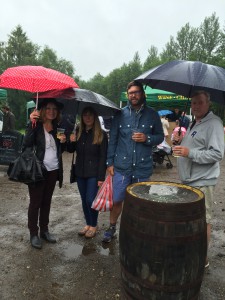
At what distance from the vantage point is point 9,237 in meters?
4.20

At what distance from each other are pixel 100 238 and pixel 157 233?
2.02m

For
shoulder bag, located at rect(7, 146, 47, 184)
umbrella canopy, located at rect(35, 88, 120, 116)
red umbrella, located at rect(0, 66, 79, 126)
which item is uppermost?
red umbrella, located at rect(0, 66, 79, 126)

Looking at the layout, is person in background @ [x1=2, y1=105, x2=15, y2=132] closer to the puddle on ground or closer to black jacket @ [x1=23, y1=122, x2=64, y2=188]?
black jacket @ [x1=23, y1=122, x2=64, y2=188]

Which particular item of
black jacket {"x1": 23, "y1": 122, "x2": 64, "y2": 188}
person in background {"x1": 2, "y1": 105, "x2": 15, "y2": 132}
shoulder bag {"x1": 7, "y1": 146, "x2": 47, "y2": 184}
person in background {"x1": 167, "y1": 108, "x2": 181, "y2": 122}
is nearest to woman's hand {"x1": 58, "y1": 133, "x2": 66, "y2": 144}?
black jacket {"x1": 23, "y1": 122, "x2": 64, "y2": 188}

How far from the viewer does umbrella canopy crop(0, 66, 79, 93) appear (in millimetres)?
3457

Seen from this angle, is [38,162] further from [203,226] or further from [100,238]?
[203,226]

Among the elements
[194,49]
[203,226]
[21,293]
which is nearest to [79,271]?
[21,293]

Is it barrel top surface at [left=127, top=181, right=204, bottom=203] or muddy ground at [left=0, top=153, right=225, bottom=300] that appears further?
muddy ground at [left=0, top=153, right=225, bottom=300]

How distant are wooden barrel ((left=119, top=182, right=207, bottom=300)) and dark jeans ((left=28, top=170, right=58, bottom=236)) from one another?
1.55 meters

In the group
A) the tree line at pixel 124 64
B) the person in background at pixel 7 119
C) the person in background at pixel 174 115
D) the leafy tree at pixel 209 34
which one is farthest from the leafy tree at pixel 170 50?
the person in background at pixel 7 119

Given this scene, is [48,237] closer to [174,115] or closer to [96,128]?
[96,128]

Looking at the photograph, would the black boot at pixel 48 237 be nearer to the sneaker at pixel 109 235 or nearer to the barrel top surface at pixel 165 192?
the sneaker at pixel 109 235

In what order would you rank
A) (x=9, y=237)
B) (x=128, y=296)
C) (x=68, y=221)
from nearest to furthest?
(x=128, y=296) < (x=9, y=237) < (x=68, y=221)

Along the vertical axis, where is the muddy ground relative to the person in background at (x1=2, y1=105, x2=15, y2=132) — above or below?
below
